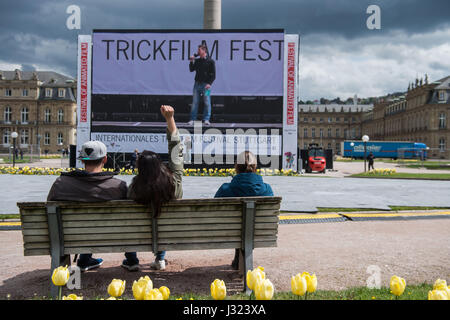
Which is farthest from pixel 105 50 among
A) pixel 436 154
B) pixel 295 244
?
pixel 436 154

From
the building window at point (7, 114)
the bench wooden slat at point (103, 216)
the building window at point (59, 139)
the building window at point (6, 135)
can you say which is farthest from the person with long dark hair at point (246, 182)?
the building window at point (7, 114)

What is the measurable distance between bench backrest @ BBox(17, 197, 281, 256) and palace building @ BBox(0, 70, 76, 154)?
79.3 m

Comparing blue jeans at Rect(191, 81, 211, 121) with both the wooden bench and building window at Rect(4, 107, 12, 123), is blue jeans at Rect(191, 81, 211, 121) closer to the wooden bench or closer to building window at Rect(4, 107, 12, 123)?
the wooden bench

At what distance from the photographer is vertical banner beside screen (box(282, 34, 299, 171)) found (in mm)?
22984

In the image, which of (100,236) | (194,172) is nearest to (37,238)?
(100,236)

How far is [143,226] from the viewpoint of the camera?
386cm

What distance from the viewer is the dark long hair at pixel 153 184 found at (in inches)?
145

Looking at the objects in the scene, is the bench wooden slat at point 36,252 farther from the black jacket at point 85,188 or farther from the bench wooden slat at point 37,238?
the black jacket at point 85,188

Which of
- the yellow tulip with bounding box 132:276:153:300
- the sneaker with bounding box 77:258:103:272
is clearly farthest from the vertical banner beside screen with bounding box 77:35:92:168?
the yellow tulip with bounding box 132:276:153:300

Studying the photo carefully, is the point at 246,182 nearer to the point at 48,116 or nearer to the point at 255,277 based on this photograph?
the point at 255,277

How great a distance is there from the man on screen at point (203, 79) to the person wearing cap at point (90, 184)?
19228 millimetres

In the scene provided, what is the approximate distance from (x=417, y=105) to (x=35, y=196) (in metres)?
85.0

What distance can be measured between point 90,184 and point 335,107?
135353 mm
